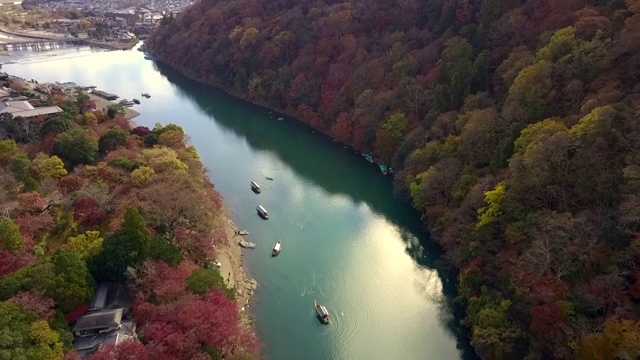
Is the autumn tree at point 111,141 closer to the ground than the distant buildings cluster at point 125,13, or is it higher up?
higher up

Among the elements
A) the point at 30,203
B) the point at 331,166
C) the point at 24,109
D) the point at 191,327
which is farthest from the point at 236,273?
the point at 24,109

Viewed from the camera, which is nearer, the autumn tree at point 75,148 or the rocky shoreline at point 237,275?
the rocky shoreline at point 237,275

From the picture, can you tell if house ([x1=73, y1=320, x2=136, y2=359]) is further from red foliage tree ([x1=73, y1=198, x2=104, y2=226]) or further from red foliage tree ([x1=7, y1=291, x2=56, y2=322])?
red foliage tree ([x1=73, y1=198, x2=104, y2=226])

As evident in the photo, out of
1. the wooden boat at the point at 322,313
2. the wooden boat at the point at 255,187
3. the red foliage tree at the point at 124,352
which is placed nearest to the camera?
the red foliage tree at the point at 124,352

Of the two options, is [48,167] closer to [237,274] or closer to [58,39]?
[237,274]

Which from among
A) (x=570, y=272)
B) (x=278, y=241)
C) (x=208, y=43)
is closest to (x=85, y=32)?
(x=208, y=43)

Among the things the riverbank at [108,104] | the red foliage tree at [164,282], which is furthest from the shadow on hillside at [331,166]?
the red foliage tree at [164,282]

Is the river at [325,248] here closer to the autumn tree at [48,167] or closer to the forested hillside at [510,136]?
the forested hillside at [510,136]
